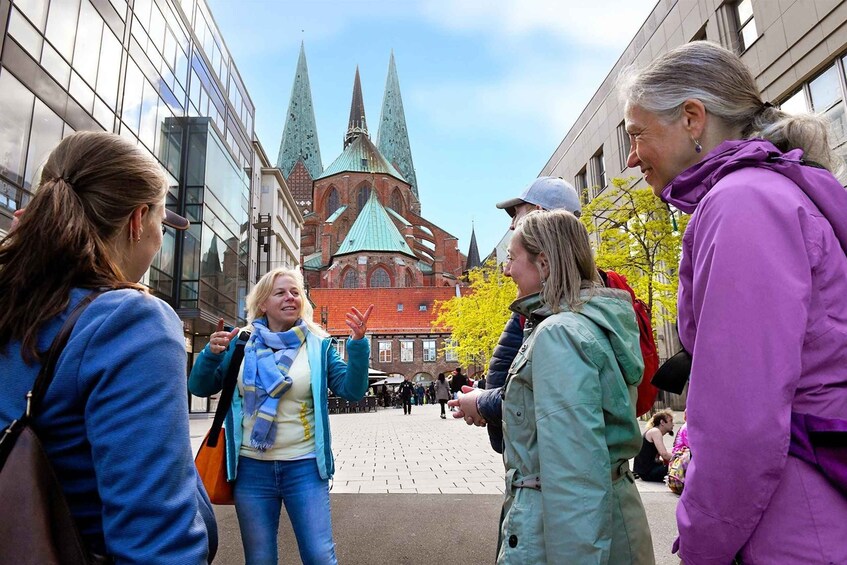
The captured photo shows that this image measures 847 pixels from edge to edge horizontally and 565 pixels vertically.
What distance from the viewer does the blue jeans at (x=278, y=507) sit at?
2777 mm

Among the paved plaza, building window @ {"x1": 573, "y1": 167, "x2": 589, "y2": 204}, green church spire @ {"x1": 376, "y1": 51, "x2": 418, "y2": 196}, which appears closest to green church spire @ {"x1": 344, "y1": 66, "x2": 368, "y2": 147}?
green church spire @ {"x1": 376, "y1": 51, "x2": 418, "y2": 196}

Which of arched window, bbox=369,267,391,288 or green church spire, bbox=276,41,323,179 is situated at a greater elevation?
green church spire, bbox=276,41,323,179

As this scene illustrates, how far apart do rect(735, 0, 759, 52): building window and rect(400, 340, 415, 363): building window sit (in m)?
45.9

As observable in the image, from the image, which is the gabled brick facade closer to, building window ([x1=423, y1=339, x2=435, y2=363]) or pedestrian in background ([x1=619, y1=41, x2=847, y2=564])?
building window ([x1=423, y1=339, x2=435, y2=363])

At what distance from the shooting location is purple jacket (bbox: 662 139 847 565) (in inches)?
43.8

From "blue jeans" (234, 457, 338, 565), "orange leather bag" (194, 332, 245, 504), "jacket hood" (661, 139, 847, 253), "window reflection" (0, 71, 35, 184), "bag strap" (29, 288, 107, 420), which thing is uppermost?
"window reflection" (0, 71, 35, 184)

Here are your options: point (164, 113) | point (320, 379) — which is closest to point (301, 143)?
point (164, 113)

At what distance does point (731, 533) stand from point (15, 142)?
13602 millimetres

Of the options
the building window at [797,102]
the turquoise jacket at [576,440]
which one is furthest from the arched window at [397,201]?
the turquoise jacket at [576,440]

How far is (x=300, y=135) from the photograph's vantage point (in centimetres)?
9156

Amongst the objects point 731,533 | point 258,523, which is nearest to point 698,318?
point 731,533

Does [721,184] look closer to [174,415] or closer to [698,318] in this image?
[698,318]

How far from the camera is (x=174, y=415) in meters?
1.28

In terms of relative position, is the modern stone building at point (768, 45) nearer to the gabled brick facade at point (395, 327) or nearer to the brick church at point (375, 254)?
the brick church at point (375, 254)
